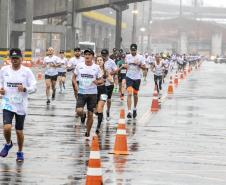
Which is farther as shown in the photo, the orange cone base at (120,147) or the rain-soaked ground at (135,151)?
the orange cone base at (120,147)

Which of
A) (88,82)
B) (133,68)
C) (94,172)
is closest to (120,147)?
(88,82)

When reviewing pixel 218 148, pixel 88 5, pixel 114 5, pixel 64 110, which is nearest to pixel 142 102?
pixel 64 110

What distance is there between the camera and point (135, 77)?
21.9 meters

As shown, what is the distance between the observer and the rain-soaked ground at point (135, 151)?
36.7 feet

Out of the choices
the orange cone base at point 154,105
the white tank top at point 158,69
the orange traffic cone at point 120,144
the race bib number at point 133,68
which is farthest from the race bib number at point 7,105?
the white tank top at point 158,69

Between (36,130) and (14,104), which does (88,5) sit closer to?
(36,130)

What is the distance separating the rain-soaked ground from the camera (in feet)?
36.7

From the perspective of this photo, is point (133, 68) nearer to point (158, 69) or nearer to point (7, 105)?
point (7, 105)

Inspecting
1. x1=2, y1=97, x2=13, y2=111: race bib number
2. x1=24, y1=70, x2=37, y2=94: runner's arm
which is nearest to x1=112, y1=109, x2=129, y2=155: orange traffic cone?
x1=24, y1=70, x2=37, y2=94: runner's arm

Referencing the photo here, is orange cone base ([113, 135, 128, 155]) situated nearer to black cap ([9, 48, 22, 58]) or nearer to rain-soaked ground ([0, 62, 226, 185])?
rain-soaked ground ([0, 62, 226, 185])

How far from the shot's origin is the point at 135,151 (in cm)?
1444

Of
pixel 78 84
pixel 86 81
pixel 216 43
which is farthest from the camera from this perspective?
pixel 216 43

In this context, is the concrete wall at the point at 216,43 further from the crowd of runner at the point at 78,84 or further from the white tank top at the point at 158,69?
the crowd of runner at the point at 78,84

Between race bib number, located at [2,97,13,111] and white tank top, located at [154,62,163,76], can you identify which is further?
white tank top, located at [154,62,163,76]
